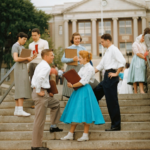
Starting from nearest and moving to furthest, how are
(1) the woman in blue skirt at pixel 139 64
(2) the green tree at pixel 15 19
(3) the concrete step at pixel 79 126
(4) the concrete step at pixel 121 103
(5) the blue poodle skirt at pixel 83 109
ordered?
1. (5) the blue poodle skirt at pixel 83 109
2. (3) the concrete step at pixel 79 126
3. (4) the concrete step at pixel 121 103
4. (1) the woman in blue skirt at pixel 139 64
5. (2) the green tree at pixel 15 19

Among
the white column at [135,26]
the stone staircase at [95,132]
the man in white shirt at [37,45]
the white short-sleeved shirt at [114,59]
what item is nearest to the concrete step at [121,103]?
the stone staircase at [95,132]

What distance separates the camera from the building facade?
4875 cm

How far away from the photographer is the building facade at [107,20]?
1919 inches

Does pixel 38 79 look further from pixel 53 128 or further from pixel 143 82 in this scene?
pixel 143 82

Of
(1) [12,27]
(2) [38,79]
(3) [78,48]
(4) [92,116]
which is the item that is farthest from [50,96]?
(1) [12,27]

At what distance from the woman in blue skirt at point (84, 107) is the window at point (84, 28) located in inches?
1759

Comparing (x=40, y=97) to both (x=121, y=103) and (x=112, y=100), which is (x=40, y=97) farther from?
(x=121, y=103)

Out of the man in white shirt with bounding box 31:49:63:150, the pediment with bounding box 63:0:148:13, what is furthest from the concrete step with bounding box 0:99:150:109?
the pediment with bounding box 63:0:148:13

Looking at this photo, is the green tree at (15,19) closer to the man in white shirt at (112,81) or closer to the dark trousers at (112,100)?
the man in white shirt at (112,81)

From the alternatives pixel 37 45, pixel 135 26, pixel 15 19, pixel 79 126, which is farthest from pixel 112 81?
pixel 135 26

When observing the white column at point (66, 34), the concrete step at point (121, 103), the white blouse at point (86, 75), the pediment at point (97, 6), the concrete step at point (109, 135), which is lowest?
the concrete step at point (109, 135)

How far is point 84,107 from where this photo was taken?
520 cm

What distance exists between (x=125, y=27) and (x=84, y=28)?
7.67m

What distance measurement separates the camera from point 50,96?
5406 mm
